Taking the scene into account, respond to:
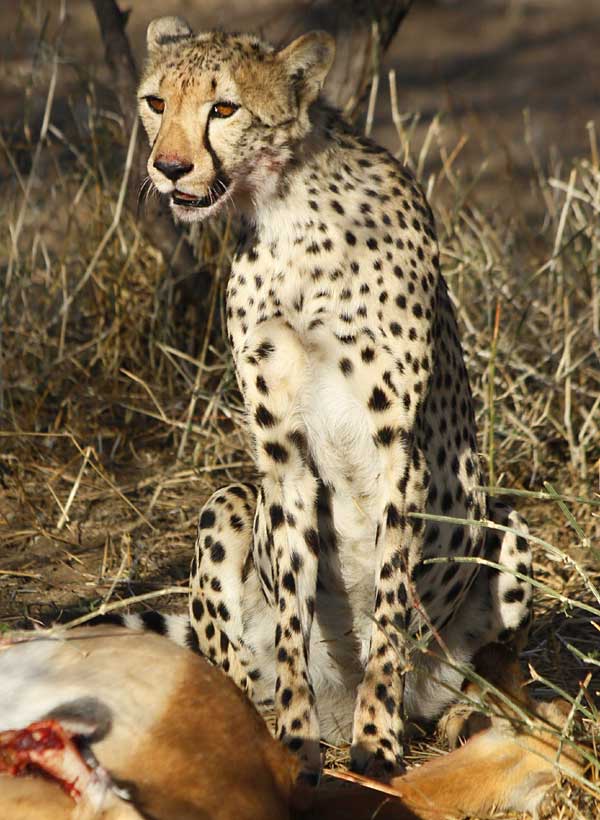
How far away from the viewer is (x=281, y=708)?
2570 millimetres

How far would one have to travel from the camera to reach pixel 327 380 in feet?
8.51

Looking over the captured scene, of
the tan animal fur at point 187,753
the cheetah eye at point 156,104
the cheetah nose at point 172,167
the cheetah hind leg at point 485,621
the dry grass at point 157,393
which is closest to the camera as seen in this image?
the tan animal fur at point 187,753

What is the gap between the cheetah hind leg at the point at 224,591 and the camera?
9.36 ft

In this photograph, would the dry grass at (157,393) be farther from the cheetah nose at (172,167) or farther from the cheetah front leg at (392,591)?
the cheetah nose at (172,167)

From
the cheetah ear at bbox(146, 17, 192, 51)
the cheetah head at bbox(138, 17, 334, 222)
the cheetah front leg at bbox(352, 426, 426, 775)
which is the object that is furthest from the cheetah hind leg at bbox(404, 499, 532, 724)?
the cheetah ear at bbox(146, 17, 192, 51)

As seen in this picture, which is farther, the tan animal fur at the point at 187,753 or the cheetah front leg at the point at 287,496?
the cheetah front leg at the point at 287,496

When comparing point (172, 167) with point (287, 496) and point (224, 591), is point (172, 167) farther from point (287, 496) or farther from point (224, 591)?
point (224, 591)

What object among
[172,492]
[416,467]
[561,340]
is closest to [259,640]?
[416,467]

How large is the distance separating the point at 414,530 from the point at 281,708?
0.41 meters

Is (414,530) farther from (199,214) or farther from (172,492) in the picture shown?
(172,492)

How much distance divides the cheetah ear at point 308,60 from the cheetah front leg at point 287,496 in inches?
18.0

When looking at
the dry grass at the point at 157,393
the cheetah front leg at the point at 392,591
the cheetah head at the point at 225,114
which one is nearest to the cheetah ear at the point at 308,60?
the cheetah head at the point at 225,114

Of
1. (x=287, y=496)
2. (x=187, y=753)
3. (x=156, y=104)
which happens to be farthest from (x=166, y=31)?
(x=187, y=753)

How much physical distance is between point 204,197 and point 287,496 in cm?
56
